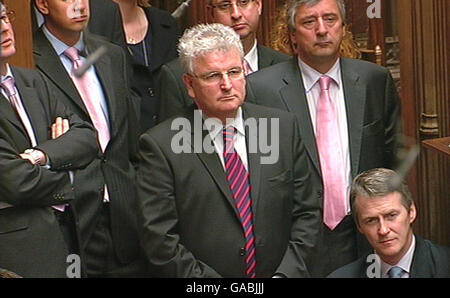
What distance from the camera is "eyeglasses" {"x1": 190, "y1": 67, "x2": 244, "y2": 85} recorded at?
248 cm

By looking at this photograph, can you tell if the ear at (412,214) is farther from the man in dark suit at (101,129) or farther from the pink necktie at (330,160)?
the man in dark suit at (101,129)

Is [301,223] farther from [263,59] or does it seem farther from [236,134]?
[263,59]

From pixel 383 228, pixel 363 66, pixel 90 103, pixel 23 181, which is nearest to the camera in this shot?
pixel 23 181

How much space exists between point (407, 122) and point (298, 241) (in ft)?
1.65

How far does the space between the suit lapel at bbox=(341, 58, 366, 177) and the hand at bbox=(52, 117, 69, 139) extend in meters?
0.78

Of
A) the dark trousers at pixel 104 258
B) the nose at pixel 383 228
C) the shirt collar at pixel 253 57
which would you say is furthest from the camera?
the shirt collar at pixel 253 57

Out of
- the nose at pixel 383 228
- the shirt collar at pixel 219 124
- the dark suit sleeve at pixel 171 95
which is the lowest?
the nose at pixel 383 228

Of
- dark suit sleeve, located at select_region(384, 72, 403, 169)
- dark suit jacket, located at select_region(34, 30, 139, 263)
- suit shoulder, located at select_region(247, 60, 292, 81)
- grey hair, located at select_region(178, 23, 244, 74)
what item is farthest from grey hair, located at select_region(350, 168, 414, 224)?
dark suit jacket, located at select_region(34, 30, 139, 263)

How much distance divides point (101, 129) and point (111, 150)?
0.07 metres

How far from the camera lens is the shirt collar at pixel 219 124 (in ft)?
8.46

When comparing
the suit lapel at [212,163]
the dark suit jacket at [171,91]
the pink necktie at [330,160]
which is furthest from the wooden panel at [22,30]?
the pink necktie at [330,160]

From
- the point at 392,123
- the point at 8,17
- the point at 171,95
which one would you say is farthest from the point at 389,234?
the point at 8,17

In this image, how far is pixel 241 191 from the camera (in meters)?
2.58

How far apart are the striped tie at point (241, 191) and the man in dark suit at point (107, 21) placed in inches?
16.4
